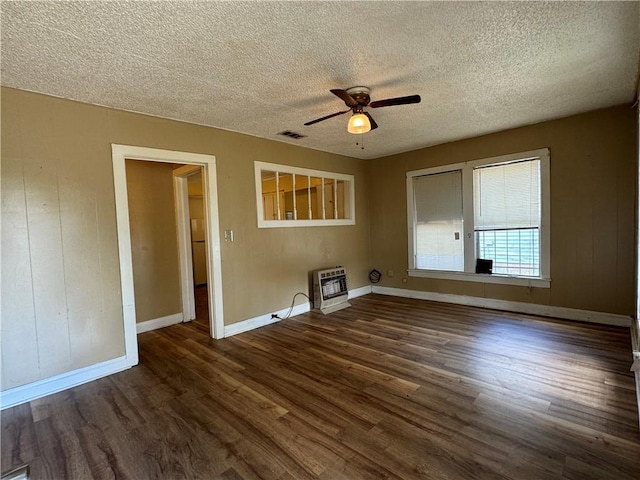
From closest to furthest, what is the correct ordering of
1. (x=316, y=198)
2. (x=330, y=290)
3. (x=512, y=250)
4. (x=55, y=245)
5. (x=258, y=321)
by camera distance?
(x=55, y=245) → (x=258, y=321) → (x=512, y=250) → (x=330, y=290) → (x=316, y=198)

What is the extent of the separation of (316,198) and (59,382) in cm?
397

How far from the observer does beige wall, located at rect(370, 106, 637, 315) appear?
3.53 m

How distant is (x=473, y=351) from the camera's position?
3080 millimetres

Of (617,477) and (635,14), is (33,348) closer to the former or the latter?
(617,477)

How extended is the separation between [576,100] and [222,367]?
4.59m

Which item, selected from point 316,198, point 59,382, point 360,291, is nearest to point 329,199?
point 316,198

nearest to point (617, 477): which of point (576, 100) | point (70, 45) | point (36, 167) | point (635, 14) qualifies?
point (635, 14)

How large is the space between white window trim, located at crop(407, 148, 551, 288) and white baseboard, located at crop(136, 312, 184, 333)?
3.87m

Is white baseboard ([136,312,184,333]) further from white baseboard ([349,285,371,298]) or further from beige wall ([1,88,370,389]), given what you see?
white baseboard ([349,285,371,298])

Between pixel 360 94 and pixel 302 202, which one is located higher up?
pixel 360 94

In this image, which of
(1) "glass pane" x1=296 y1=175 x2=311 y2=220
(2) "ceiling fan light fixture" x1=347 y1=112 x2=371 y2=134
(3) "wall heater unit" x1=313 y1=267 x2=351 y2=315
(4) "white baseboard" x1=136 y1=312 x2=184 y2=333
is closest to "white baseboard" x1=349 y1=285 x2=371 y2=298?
(3) "wall heater unit" x1=313 y1=267 x2=351 y2=315

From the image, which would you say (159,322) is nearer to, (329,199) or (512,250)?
(329,199)

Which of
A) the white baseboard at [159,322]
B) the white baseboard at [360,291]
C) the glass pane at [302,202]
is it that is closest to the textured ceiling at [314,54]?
the glass pane at [302,202]

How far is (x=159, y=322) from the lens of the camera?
14.1 feet
